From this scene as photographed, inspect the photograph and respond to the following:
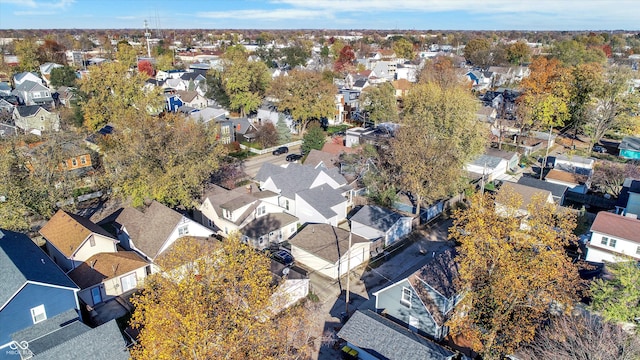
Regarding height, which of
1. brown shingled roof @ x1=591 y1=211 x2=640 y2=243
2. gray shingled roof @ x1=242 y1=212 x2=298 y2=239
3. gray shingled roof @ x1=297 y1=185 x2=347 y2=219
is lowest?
gray shingled roof @ x1=242 y1=212 x2=298 y2=239

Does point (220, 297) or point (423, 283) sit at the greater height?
point (220, 297)

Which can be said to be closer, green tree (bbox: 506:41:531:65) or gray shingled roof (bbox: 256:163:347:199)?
gray shingled roof (bbox: 256:163:347:199)

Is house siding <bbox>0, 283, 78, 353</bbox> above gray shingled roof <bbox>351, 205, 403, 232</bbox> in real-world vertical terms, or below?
above

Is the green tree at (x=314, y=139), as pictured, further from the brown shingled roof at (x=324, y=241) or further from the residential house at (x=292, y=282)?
the residential house at (x=292, y=282)

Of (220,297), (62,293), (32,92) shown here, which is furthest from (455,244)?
(32,92)

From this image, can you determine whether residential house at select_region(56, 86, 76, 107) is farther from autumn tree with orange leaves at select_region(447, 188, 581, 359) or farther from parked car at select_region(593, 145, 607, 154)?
parked car at select_region(593, 145, 607, 154)

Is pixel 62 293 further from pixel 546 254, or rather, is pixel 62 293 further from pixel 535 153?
pixel 535 153

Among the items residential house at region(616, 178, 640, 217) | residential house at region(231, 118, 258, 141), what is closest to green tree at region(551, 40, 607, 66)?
residential house at region(616, 178, 640, 217)

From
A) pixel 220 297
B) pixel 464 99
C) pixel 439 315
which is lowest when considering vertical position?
pixel 439 315

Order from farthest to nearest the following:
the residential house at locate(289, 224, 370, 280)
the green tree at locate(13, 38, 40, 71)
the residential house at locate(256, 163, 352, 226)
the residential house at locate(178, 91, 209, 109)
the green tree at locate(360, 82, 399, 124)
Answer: the green tree at locate(13, 38, 40, 71)
the residential house at locate(178, 91, 209, 109)
the green tree at locate(360, 82, 399, 124)
the residential house at locate(256, 163, 352, 226)
the residential house at locate(289, 224, 370, 280)
